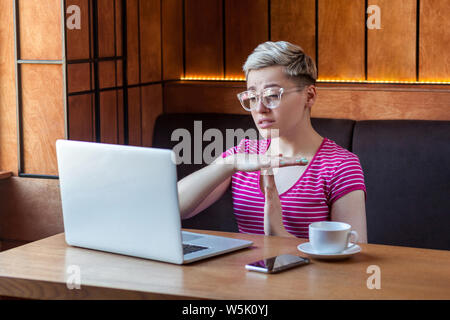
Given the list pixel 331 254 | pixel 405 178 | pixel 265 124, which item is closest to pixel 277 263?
pixel 331 254

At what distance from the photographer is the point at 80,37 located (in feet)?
9.88

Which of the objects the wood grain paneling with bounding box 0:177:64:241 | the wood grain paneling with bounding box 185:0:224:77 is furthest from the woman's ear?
the wood grain paneling with bounding box 185:0:224:77

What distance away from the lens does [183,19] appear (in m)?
3.82

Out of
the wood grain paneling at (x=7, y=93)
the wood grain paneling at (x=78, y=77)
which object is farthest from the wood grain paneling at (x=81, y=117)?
the wood grain paneling at (x=7, y=93)

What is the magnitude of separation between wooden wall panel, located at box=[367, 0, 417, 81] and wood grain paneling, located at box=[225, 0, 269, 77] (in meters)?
0.60

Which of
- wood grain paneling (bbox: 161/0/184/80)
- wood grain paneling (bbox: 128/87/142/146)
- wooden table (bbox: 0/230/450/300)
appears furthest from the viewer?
wood grain paneling (bbox: 161/0/184/80)

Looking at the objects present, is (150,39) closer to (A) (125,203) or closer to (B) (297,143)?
(B) (297,143)

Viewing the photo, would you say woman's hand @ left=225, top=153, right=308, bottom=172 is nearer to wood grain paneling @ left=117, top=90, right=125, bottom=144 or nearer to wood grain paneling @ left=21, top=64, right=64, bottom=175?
wood grain paneling @ left=21, top=64, right=64, bottom=175

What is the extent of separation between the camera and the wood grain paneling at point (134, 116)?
3425 millimetres

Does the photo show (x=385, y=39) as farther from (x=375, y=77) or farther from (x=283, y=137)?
(x=283, y=137)

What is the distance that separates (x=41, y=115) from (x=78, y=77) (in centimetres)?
25

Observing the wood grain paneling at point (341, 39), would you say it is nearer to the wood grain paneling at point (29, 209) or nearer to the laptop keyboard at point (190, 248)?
the wood grain paneling at point (29, 209)

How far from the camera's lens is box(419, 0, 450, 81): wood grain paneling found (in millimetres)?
3316

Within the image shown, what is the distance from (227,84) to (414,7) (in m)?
1.04
